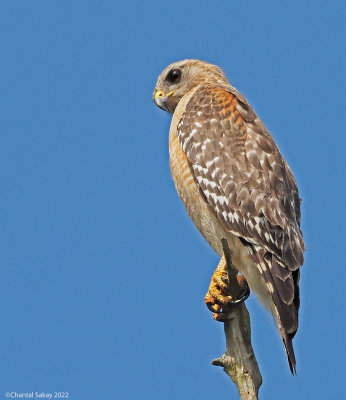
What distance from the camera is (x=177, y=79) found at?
11.5 m

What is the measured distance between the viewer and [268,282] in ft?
29.1

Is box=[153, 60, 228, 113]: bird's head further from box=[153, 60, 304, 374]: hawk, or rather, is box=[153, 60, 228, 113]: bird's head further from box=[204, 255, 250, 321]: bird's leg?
box=[204, 255, 250, 321]: bird's leg

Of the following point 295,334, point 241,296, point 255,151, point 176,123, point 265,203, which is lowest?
point 295,334

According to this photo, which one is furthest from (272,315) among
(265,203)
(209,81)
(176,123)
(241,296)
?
(209,81)

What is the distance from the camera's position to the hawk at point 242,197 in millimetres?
8992

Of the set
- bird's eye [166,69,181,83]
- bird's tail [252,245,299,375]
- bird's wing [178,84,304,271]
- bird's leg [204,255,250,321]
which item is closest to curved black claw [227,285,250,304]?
bird's leg [204,255,250,321]

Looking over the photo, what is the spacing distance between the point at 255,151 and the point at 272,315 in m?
1.79

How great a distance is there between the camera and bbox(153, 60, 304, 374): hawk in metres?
8.99

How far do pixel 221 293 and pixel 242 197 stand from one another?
1.04 m

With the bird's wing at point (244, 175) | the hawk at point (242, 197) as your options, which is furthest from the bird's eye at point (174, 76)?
the bird's wing at point (244, 175)

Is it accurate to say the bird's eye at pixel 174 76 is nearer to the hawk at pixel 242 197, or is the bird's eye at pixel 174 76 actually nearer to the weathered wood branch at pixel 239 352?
the hawk at pixel 242 197

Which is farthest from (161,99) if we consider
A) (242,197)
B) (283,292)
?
(283,292)

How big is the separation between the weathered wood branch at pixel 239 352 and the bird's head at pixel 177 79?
10.8 ft

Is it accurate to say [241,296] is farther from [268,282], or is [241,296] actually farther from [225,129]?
[225,129]
